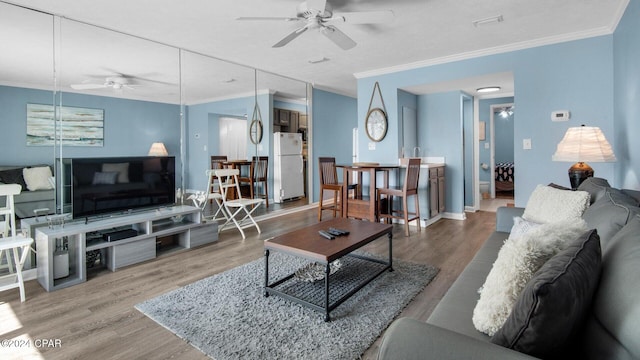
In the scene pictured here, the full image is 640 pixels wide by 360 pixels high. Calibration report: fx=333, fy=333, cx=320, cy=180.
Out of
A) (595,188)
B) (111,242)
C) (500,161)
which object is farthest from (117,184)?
(500,161)

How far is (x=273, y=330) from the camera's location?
6.68ft

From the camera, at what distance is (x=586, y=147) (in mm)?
2807

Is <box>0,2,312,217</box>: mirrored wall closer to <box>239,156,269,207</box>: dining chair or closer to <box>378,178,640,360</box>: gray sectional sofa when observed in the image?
<box>239,156,269,207</box>: dining chair

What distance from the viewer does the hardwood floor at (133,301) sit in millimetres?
1888

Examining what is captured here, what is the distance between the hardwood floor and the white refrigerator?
1832 mm

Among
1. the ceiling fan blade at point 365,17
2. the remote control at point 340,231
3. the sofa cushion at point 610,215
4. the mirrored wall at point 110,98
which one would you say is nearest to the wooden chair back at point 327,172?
the mirrored wall at point 110,98

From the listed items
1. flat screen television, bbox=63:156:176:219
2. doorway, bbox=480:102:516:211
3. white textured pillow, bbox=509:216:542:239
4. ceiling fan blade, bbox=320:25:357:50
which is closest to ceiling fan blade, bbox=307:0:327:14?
ceiling fan blade, bbox=320:25:357:50

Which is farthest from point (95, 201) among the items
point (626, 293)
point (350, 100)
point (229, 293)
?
point (350, 100)

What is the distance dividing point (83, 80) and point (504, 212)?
4267 millimetres

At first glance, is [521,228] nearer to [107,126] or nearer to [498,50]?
[498,50]

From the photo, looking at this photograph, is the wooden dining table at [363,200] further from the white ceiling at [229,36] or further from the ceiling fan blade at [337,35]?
the ceiling fan blade at [337,35]

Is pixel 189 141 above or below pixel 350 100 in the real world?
below

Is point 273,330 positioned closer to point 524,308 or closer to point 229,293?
point 229,293

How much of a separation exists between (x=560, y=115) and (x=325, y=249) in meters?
3.39
